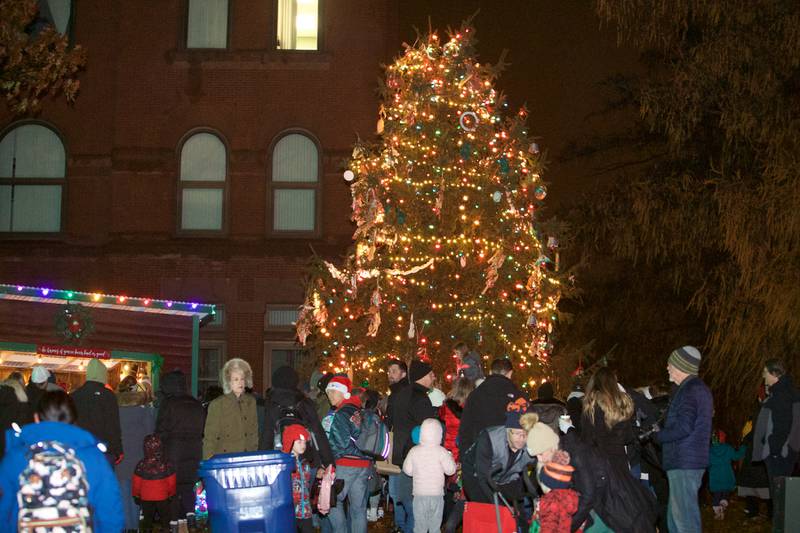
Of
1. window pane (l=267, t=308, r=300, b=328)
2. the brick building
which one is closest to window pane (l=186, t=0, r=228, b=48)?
the brick building

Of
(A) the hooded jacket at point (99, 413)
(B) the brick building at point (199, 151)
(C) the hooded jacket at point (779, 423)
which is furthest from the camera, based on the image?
(B) the brick building at point (199, 151)

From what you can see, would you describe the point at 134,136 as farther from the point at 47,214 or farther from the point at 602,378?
the point at 602,378

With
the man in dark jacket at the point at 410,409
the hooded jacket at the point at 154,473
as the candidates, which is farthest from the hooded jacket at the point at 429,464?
the hooded jacket at the point at 154,473

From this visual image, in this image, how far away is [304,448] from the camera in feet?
33.9

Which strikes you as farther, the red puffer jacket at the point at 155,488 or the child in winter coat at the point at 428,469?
the red puffer jacket at the point at 155,488

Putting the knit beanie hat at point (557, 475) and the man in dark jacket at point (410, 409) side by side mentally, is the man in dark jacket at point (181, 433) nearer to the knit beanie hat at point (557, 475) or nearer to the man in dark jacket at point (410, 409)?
the man in dark jacket at point (410, 409)

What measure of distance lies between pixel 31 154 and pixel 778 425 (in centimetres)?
1982

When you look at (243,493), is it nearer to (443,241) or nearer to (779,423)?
(779,423)

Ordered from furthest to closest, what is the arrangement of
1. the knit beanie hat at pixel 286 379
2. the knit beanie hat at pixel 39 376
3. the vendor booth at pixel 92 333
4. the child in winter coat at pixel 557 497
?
the vendor booth at pixel 92 333 < the knit beanie hat at pixel 39 376 < the knit beanie hat at pixel 286 379 < the child in winter coat at pixel 557 497

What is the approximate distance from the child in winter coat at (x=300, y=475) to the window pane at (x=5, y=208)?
18.4m

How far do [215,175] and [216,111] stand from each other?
159cm

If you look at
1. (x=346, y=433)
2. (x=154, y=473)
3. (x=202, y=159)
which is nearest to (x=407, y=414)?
(x=346, y=433)

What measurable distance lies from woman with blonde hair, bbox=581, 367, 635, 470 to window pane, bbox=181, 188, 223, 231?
58.7 ft

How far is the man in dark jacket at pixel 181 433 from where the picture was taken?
516 inches
